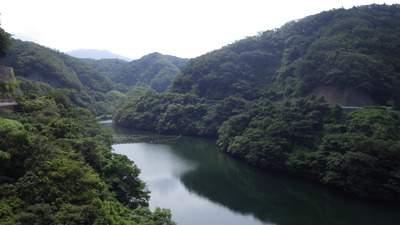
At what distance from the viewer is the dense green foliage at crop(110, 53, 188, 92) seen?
117938 mm

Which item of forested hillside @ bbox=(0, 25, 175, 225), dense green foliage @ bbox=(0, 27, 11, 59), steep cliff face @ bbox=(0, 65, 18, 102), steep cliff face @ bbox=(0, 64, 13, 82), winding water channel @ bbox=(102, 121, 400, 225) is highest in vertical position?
dense green foliage @ bbox=(0, 27, 11, 59)

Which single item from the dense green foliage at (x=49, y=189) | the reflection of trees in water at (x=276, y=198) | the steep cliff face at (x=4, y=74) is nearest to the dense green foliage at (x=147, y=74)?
the steep cliff face at (x=4, y=74)

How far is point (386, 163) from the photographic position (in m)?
23.0

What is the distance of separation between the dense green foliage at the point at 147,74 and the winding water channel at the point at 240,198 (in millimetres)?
84284

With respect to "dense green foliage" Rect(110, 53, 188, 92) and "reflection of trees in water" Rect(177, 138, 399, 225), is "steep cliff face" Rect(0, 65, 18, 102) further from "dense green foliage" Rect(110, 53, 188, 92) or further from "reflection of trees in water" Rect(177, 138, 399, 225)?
"dense green foliage" Rect(110, 53, 188, 92)

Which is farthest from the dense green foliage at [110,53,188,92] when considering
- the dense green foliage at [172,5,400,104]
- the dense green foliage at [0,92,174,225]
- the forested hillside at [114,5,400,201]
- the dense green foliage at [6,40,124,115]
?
the dense green foliage at [0,92,174,225]

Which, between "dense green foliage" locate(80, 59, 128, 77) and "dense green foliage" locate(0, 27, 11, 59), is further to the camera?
"dense green foliage" locate(80, 59, 128, 77)

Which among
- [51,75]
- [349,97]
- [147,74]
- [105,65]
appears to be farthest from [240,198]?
[105,65]

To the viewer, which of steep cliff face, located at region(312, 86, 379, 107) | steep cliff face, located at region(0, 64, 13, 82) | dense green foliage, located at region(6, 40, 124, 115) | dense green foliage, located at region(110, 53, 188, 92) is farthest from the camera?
dense green foliage, located at region(110, 53, 188, 92)

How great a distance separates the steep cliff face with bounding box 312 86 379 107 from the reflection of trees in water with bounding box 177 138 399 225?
16.3 m

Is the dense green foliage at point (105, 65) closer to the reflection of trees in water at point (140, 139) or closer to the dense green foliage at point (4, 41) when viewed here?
the reflection of trees in water at point (140, 139)

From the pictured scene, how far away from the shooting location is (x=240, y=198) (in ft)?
80.3

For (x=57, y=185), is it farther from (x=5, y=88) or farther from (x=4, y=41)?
(x=4, y=41)

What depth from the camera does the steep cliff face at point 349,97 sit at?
37.3 m
